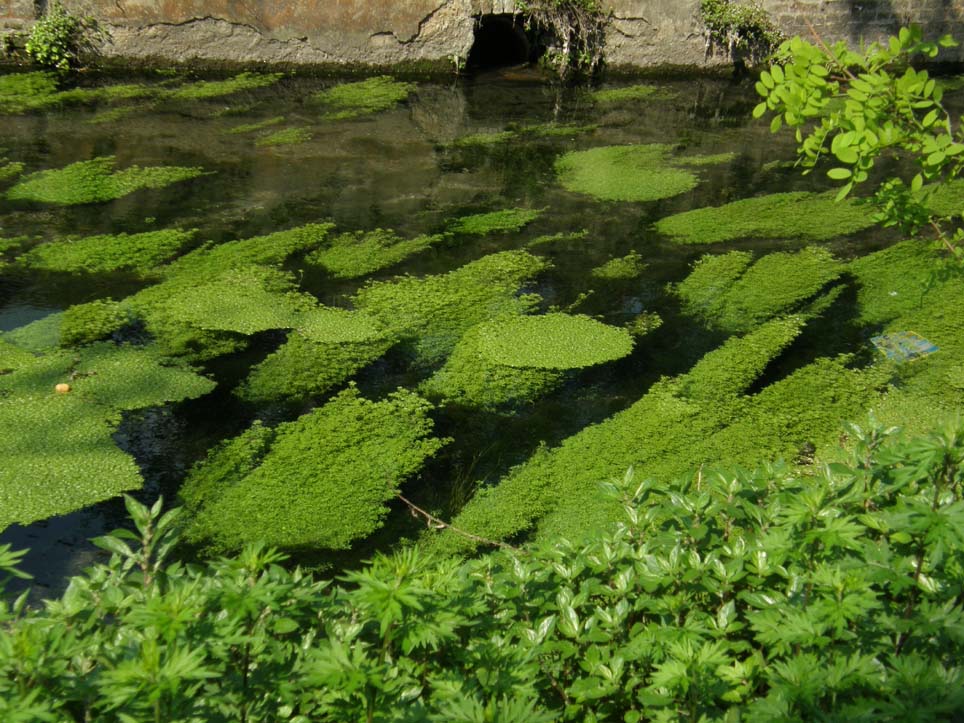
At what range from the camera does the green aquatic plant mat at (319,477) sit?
257cm

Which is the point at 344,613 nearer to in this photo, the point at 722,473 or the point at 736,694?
the point at 736,694

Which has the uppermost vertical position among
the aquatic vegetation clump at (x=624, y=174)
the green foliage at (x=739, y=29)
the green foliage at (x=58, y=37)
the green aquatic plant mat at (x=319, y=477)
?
the green foliage at (x=739, y=29)

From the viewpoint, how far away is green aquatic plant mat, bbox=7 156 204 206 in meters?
4.99

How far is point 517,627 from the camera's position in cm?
151

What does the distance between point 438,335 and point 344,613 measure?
87.8 inches

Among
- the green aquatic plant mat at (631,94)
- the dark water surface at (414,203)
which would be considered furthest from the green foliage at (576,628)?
the green aquatic plant mat at (631,94)

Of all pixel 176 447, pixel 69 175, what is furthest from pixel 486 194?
pixel 176 447

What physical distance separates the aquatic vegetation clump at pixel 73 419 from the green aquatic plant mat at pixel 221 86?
4043mm

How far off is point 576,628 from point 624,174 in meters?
4.27

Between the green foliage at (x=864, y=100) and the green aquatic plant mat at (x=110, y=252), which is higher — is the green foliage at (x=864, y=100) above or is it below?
above

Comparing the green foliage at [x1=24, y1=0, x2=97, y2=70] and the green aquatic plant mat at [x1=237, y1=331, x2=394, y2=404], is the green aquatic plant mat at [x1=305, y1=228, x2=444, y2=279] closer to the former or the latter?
the green aquatic plant mat at [x1=237, y1=331, x2=394, y2=404]

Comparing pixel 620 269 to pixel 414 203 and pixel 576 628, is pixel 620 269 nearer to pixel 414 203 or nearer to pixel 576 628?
pixel 414 203

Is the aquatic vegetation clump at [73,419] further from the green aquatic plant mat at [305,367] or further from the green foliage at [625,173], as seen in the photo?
the green foliage at [625,173]

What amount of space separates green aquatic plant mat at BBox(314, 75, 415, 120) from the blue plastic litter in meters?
4.13
